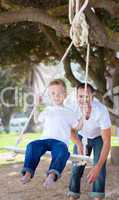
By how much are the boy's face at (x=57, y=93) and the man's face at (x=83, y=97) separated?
0.57ft

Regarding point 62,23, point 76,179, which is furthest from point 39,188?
point 62,23

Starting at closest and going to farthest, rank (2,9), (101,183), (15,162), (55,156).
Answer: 1. (55,156)
2. (101,183)
3. (2,9)
4. (15,162)

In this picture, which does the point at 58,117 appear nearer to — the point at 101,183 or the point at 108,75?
the point at 101,183

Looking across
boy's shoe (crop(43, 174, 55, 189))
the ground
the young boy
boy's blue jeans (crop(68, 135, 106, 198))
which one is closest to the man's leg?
boy's blue jeans (crop(68, 135, 106, 198))

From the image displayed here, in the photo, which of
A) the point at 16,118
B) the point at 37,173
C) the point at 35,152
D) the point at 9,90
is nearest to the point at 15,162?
the point at 37,173

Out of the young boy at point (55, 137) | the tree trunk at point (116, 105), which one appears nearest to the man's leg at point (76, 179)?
the young boy at point (55, 137)

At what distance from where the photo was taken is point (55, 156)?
443 cm

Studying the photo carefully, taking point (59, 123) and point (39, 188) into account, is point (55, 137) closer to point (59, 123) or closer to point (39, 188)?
point (59, 123)

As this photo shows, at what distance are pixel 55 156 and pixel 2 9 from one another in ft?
9.45

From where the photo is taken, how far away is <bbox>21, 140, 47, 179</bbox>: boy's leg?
4.46m

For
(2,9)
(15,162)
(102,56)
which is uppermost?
(2,9)

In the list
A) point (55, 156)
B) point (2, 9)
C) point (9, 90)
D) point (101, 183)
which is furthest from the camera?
point (9, 90)

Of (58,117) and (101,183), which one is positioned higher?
(58,117)

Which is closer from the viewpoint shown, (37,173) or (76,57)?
(37,173)
